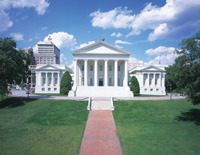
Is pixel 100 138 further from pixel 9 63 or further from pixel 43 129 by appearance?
pixel 9 63

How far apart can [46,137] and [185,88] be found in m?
14.4

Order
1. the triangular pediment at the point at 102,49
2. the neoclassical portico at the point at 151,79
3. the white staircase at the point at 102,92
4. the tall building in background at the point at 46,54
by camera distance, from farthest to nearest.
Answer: the tall building in background at the point at 46,54 → the neoclassical portico at the point at 151,79 → the triangular pediment at the point at 102,49 → the white staircase at the point at 102,92

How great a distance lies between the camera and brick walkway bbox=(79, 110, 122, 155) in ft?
31.9

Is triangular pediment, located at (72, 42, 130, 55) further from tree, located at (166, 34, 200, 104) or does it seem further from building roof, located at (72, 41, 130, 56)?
tree, located at (166, 34, 200, 104)

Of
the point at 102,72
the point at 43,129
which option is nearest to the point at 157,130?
the point at 43,129

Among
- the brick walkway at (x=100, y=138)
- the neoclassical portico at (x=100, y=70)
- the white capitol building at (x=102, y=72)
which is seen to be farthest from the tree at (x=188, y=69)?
the white capitol building at (x=102, y=72)

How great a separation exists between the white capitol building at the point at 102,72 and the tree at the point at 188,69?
25.2m

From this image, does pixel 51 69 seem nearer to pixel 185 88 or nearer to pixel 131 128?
pixel 131 128

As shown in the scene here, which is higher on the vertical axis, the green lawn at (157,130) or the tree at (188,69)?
the tree at (188,69)

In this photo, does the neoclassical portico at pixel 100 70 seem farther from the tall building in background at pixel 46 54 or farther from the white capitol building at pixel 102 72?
the tall building in background at pixel 46 54

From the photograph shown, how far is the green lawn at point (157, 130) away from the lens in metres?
9.85

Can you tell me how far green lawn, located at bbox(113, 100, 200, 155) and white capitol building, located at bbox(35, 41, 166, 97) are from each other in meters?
19.9

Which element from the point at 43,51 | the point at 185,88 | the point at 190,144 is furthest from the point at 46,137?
the point at 43,51

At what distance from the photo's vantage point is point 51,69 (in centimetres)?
4525
